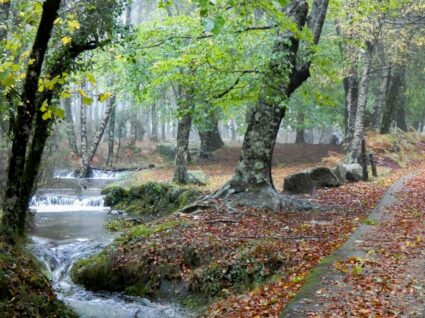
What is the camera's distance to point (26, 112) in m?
7.12

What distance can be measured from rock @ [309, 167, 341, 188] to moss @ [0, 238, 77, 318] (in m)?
12.3

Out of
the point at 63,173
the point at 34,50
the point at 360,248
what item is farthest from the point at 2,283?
the point at 63,173

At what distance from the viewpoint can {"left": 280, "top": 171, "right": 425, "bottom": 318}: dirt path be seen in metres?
5.88

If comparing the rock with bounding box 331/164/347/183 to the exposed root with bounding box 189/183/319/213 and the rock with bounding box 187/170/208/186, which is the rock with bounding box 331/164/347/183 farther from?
the exposed root with bounding box 189/183/319/213

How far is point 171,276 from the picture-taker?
9.14 meters

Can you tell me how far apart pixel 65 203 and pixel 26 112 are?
13.4 metres

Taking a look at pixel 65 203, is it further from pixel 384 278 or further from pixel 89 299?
pixel 384 278

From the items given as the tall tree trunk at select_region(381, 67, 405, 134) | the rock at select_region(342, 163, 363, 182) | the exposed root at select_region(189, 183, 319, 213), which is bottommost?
the exposed root at select_region(189, 183, 319, 213)

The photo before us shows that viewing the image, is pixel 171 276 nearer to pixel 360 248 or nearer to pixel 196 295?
pixel 196 295

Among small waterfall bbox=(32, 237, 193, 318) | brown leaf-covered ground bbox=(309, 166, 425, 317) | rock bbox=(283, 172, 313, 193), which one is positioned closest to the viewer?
brown leaf-covered ground bbox=(309, 166, 425, 317)

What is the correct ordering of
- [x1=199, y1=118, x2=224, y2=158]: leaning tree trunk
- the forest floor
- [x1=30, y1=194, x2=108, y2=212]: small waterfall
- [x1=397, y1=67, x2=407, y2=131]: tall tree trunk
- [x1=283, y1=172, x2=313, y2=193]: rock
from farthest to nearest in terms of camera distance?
[x1=199, y1=118, x2=224, y2=158]: leaning tree trunk, [x1=397, y1=67, x2=407, y2=131]: tall tree trunk, [x1=30, y1=194, x2=108, y2=212]: small waterfall, [x1=283, y1=172, x2=313, y2=193]: rock, the forest floor

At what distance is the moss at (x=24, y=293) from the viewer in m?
6.35

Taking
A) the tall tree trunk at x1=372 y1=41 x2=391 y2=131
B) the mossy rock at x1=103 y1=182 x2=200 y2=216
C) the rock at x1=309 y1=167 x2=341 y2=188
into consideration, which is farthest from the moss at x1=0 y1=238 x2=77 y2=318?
the tall tree trunk at x1=372 y1=41 x2=391 y2=131

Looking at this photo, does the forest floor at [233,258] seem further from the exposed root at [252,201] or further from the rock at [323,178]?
the rock at [323,178]
